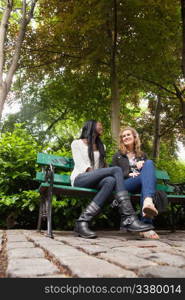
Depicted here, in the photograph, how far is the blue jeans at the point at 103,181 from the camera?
3.81m

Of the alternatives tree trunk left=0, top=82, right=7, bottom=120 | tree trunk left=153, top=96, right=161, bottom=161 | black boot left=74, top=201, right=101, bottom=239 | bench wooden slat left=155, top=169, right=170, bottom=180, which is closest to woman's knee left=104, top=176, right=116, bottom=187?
black boot left=74, top=201, right=101, bottom=239

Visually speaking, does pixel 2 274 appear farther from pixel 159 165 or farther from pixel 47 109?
pixel 47 109

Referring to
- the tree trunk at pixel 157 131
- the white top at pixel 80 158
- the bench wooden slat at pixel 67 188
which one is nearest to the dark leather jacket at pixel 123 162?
the white top at pixel 80 158

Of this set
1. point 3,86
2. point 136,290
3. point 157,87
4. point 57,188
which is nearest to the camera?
point 136,290

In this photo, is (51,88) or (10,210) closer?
(10,210)

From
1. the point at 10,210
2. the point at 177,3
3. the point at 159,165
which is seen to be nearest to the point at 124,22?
the point at 177,3

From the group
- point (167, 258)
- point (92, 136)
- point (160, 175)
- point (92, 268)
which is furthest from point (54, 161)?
point (92, 268)

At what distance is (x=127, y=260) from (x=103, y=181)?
1.91m

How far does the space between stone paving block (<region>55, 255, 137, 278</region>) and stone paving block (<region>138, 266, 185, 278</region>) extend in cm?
7

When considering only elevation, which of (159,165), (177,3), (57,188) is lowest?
(57,188)

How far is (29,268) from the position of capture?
5.73 feet

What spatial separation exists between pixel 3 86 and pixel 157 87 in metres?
6.27

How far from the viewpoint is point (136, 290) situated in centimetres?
145

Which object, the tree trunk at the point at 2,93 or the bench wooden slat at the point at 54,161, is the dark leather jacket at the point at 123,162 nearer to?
the bench wooden slat at the point at 54,161
